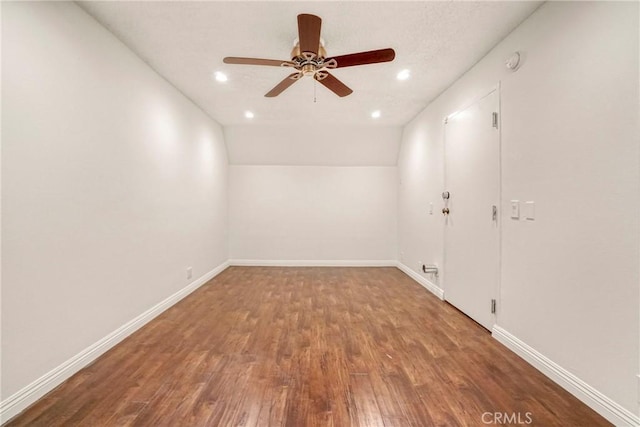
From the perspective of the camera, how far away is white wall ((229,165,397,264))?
5320mm

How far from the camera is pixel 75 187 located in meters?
1.85

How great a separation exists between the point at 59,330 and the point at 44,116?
1325mm

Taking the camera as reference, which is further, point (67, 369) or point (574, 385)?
point (67, 369)

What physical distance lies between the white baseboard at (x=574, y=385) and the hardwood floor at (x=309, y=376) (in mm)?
49

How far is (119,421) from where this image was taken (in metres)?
1.40

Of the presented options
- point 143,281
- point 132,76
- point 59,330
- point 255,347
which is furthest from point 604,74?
point 143,281

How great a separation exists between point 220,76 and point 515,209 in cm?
303

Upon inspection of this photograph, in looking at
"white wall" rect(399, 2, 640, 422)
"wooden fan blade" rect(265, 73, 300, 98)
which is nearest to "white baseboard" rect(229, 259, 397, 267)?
"white wall" rect(399, 2, 640, 422)

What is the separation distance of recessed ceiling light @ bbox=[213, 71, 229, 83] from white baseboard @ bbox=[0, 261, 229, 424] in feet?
8.11

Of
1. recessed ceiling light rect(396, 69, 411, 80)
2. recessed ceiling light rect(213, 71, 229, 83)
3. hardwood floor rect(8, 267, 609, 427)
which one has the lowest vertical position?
hardwood floor rect(8, 267, 609, 427)

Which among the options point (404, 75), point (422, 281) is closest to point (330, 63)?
point (404, 75)

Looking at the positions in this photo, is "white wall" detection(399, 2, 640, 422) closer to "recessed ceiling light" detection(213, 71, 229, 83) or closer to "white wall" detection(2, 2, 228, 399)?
"recessed ceiling light" detection(213, 71, 229, 83)

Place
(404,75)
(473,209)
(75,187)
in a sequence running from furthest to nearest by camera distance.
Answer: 1. (404,75)
2. (473,209)
3. (75,187)

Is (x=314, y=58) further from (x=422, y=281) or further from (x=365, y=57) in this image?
(x=422, y=281)
